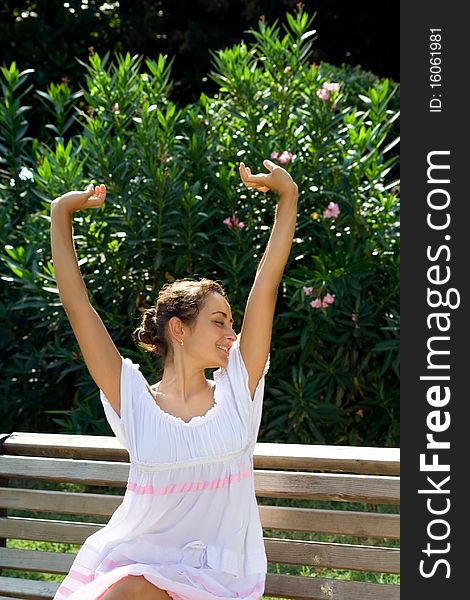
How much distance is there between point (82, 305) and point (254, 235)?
2482 millimetres

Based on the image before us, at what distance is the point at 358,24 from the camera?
10.7 meters

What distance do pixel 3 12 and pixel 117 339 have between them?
632 centimetres

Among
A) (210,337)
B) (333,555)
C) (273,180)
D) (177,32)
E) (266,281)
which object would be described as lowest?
(333,555)

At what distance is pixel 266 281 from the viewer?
3.04 m

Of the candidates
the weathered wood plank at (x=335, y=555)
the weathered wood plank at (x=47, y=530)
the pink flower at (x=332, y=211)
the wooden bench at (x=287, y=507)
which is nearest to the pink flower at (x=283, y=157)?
the pink flower at (x=332, y=211)

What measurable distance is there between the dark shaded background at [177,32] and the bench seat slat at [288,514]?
268 inches

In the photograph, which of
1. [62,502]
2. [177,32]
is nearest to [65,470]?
[62,502]

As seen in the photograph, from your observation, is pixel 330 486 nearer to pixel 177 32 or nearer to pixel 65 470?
pixel 65 470

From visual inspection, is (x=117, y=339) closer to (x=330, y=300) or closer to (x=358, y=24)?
(x=330, y=300)

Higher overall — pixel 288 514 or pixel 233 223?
pixel 233 223

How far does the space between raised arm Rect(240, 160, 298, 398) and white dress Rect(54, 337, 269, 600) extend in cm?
11

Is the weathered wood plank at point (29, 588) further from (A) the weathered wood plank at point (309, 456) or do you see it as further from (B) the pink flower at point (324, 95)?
(B) the pink flower at point (324, 95)

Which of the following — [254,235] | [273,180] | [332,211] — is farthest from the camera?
[254,235]

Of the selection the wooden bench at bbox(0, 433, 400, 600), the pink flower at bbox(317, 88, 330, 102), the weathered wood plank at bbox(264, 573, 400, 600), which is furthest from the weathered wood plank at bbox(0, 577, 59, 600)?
the pink flower at bbox(317, 88, 330, 102)
